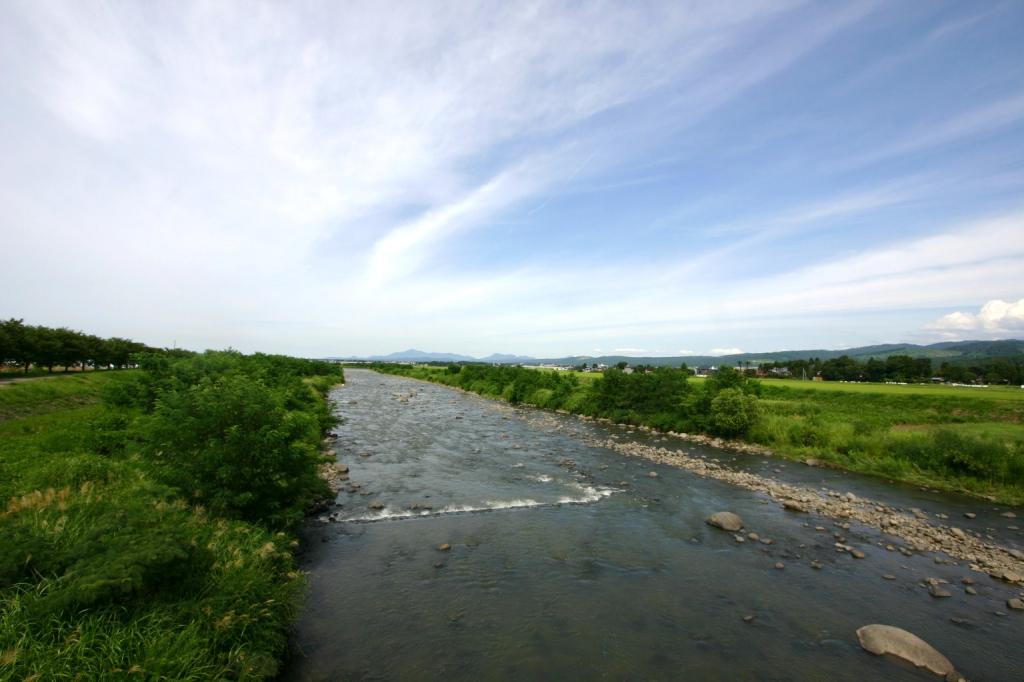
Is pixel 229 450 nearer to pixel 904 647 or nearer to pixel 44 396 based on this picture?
pixel 904 647

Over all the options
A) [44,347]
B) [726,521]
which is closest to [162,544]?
[726,521]

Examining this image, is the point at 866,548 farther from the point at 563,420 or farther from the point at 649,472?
the point at 563,420

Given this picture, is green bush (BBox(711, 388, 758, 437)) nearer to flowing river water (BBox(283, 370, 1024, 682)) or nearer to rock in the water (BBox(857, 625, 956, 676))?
flowing river water (BBox(283, 370, 1024, 682))

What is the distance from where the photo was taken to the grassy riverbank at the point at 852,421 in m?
19.1

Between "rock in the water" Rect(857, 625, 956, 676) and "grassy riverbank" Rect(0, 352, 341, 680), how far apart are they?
11078 millimetres

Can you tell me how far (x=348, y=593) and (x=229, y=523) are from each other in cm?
308

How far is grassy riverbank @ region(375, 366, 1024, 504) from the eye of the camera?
1914 cm

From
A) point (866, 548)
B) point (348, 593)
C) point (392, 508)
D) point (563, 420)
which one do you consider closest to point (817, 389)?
point (563, 420)

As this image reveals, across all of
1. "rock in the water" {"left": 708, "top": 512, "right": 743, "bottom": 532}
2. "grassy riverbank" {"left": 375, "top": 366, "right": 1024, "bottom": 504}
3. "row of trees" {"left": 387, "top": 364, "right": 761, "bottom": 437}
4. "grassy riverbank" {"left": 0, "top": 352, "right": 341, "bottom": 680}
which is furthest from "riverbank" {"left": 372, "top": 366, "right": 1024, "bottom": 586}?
"grassy riverbank" {"left": 0, "top": 352, "right": 341, "bottom": 680}

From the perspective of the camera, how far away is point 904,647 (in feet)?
27.6

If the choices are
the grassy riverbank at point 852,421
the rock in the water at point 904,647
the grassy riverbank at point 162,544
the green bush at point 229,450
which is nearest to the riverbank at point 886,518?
the grassy riverbank at point 852,421

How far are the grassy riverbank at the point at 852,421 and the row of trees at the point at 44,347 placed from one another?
4097cm

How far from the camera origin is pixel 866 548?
43.1 feet

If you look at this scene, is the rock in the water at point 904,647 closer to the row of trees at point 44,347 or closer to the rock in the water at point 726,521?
the rock in the water at point 726,521
